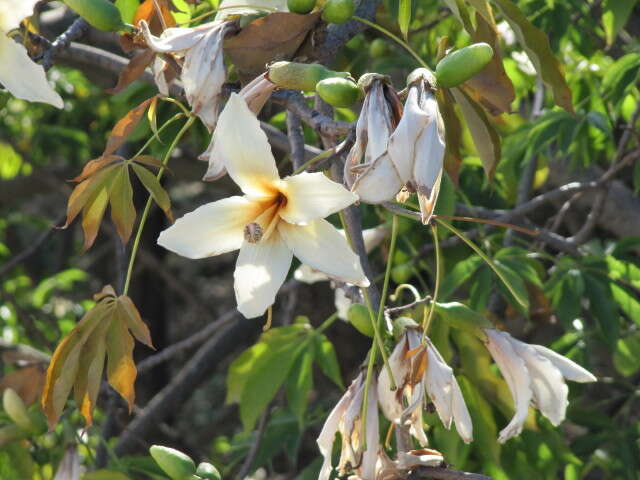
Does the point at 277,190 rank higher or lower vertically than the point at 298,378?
higher

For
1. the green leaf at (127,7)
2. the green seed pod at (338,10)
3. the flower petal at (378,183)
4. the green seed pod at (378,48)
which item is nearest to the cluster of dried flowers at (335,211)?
the flower petal at (378,183)

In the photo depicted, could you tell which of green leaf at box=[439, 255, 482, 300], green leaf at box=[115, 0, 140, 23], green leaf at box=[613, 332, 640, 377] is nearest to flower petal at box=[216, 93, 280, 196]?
green leaf at box=[115, 0, 140, 23]

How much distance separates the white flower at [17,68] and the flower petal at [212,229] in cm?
17

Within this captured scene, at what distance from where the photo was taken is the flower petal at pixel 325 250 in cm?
89

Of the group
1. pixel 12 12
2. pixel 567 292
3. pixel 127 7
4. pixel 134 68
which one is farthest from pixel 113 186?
pixel 567 292

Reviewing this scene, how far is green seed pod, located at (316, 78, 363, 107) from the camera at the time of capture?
2.85 feet

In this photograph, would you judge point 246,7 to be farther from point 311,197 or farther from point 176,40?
point 311,197

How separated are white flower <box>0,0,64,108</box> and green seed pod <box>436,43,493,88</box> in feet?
1.21

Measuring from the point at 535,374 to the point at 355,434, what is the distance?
0.21 meters

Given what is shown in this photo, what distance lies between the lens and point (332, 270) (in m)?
0.89

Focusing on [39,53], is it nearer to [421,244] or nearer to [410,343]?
[410,343]

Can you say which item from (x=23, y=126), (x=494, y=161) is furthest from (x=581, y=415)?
(x=23, y=126)

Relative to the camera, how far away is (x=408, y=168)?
31.4 inches

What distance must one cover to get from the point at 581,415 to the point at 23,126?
2.29m
